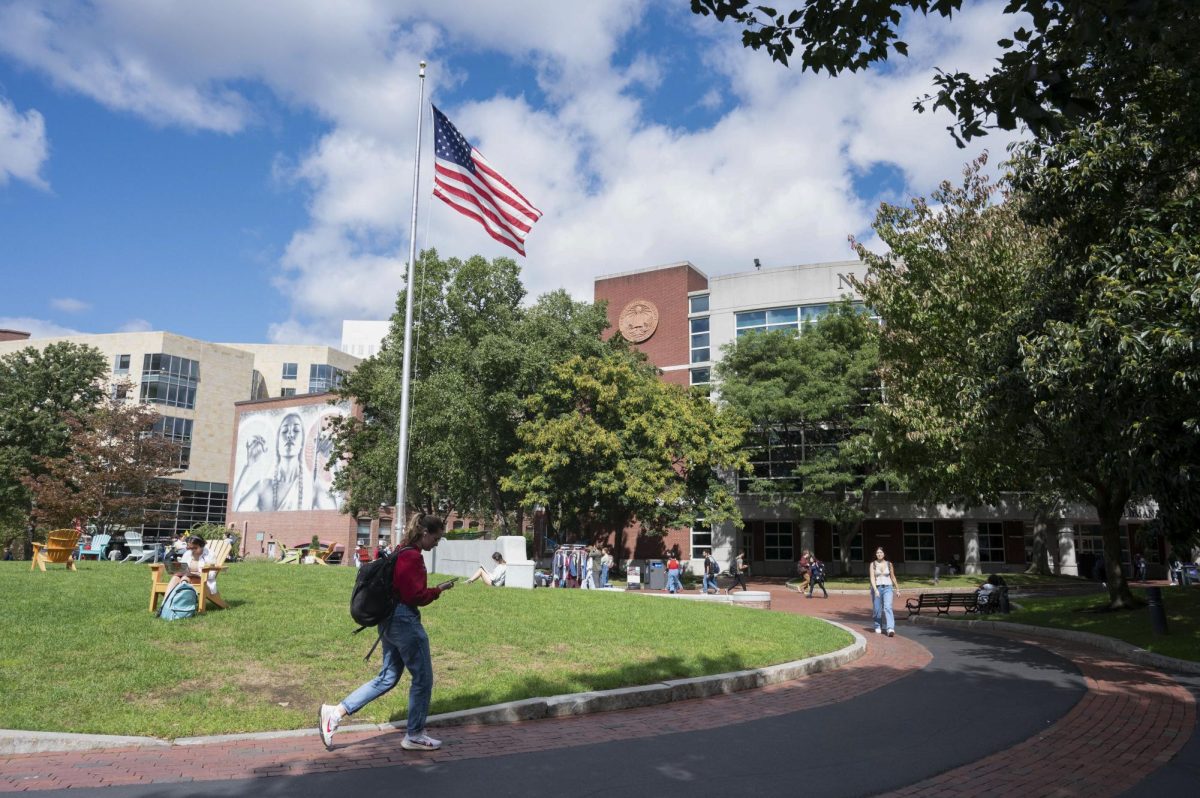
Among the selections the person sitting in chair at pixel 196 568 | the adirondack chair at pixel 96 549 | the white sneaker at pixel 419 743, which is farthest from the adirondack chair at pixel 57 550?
the adirondack chair at pixel 96 549

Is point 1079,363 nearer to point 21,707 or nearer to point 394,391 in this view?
point 21,707

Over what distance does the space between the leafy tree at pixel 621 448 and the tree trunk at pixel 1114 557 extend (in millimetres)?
17278

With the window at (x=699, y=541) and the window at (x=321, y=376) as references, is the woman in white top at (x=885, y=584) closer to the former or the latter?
the window at (x=699, y=541)

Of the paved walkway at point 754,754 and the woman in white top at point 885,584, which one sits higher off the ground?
the woman in white top at point 885,584

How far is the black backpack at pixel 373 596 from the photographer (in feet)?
20.5

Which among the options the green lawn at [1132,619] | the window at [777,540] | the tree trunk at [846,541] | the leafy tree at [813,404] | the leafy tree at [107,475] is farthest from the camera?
the window at [777,540]

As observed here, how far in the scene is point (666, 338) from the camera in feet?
167

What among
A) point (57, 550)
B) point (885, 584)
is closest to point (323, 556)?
point (57, 550)

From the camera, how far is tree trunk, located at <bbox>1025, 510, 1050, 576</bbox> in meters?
42.7

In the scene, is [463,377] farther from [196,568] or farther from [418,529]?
[418,529]

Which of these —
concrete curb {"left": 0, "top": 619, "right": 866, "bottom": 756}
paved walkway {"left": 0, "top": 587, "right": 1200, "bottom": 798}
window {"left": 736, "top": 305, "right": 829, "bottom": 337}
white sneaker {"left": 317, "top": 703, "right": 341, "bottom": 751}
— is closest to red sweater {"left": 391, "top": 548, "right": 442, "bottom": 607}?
white sneaker {"left": 317, "top": 703, "right": 341, "bottom": 751}

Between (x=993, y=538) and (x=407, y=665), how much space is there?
152ft

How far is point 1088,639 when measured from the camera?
50.0 ft

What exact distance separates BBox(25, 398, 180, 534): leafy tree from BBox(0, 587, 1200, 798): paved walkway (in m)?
35.4
